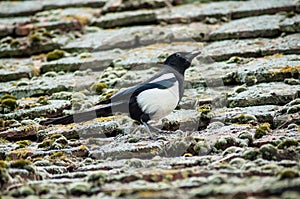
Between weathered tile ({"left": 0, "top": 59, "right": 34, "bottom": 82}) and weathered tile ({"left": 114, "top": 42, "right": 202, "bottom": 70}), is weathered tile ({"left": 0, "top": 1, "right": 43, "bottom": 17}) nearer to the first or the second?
weathered tile ({"left": 0, "top": 59, "right": 34, "bottom": 82})

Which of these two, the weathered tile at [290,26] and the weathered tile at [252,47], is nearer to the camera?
the weathered tile at [252,47]

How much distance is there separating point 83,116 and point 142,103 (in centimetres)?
37

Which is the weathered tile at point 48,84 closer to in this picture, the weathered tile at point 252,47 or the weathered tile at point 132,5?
the weathered tile at point 252,47

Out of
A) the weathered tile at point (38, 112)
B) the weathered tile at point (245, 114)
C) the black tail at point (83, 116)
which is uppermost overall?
the weathered tile at point (38, 112)

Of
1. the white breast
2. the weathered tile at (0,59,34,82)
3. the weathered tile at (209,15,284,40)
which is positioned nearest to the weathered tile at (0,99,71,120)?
the white breast

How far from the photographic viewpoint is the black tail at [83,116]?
3.44 metres

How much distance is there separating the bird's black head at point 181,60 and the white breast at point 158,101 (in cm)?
37

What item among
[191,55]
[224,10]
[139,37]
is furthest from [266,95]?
[224,10]

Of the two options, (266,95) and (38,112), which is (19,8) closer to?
(38,112)

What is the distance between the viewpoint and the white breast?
3.55 meters

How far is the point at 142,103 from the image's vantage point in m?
3.63

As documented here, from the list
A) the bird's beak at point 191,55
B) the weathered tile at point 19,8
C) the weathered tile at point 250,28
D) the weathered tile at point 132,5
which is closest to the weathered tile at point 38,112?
the bird's beak at point 191,55

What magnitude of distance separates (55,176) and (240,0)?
331 centimetres

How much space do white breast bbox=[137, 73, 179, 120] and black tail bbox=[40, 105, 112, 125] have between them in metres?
0.21
